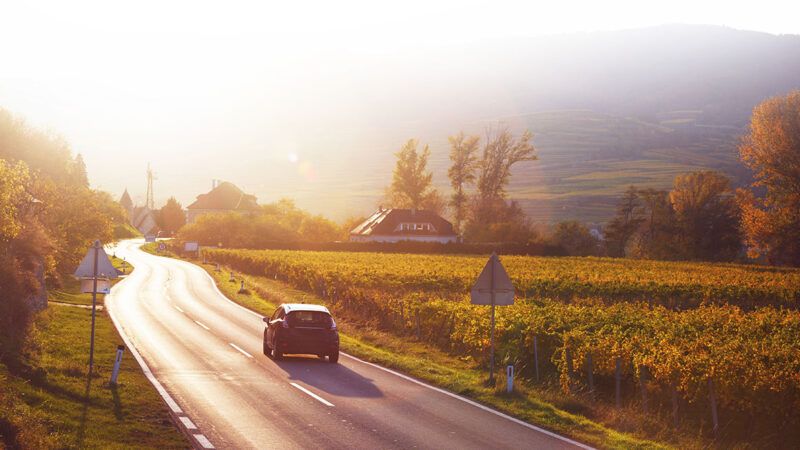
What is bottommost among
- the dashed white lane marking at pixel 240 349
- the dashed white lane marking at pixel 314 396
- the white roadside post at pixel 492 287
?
the dashed white lane marking at pixel 240 349

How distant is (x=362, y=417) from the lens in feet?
54.6

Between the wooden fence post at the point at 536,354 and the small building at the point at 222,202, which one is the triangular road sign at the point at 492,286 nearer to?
the wooden fence post at the point at 536,354

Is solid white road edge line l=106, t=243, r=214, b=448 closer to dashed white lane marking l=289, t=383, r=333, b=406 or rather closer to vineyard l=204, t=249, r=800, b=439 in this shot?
dashed white lane marking l=289, t=383, r=333, b=406

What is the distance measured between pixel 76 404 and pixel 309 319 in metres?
9.27

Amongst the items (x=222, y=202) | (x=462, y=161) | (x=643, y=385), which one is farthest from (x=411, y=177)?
(x=643, y=385)

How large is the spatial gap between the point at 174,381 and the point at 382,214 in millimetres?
103112

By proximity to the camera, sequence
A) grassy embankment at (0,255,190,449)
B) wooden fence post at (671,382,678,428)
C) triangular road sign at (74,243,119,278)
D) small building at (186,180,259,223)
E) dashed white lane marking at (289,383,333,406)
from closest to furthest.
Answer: grassy embankment at (0,255,190,449) → wooden fence post at (671,382,678,428) → dashed white lane marking at (289,383,333,406) → triangular road sign at (74,243,119,278) → small building at (186,180,259,223)

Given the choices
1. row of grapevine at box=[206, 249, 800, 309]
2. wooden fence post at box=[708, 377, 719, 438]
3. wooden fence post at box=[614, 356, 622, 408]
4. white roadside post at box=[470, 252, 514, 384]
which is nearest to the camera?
wooden fence post at box=[708, 377, 719, 438]

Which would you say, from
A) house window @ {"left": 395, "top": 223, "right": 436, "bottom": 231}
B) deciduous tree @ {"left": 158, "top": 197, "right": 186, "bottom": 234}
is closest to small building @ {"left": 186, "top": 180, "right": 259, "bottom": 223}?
deciduous tree @ {"left": 158, "top": 197, "right": 186, "bottom": 234}

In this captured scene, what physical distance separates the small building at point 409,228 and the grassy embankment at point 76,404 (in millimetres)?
90725

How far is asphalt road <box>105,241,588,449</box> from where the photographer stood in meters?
14.6

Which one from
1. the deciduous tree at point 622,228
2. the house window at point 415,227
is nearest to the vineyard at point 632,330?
the deciduous tree at point 622,228

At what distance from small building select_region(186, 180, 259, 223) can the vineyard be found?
376 ft

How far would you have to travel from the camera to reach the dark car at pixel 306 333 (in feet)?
81.1
